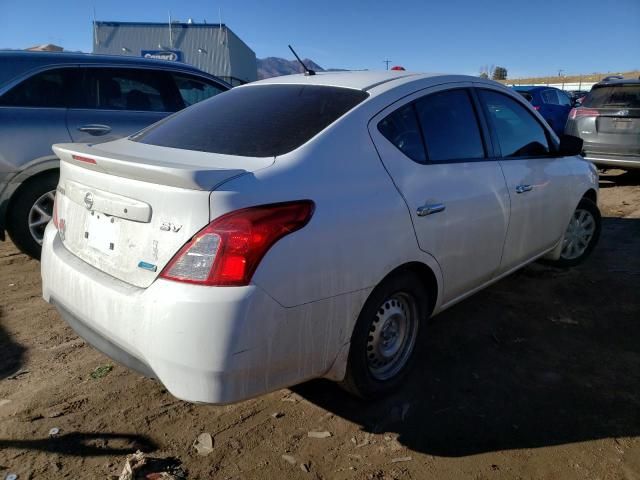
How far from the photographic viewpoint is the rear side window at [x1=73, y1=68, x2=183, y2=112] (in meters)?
4.66

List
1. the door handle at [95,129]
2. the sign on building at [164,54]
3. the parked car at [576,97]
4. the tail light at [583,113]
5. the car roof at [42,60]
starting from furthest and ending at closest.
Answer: the sign on building at [164,54] → the parked car at [576,97] → the tail light at [583,113] → the door handle at [95,129] → the car roof at [42,60]

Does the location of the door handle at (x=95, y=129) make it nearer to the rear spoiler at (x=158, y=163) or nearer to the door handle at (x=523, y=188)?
the rear spoiler at (x=158, y=163)

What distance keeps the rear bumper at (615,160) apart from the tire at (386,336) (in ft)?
22.5

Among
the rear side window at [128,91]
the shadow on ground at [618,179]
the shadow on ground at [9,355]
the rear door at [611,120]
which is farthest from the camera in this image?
the shadow on ground at [618,179]

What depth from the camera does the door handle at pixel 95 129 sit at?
4438 mm

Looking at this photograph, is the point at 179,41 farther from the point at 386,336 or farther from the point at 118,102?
the point at 386,336

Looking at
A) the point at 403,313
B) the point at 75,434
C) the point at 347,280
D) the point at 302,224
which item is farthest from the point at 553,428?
the point at 75,434

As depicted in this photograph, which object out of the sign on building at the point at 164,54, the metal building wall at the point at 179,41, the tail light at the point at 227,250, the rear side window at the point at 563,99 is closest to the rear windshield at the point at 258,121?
the tail light at the point at 227,250

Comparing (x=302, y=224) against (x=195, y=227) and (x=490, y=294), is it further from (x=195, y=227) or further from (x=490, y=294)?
(x=490, y=294)

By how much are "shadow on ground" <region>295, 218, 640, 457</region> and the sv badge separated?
133 centimetres

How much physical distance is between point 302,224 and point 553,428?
1673mm

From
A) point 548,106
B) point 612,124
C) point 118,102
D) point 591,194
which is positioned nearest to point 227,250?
point 118,102

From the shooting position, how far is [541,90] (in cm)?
1326

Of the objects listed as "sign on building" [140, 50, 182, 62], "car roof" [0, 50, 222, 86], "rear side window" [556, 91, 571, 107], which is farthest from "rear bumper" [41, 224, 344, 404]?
"sign on building" [140, 50, 182, 62]
